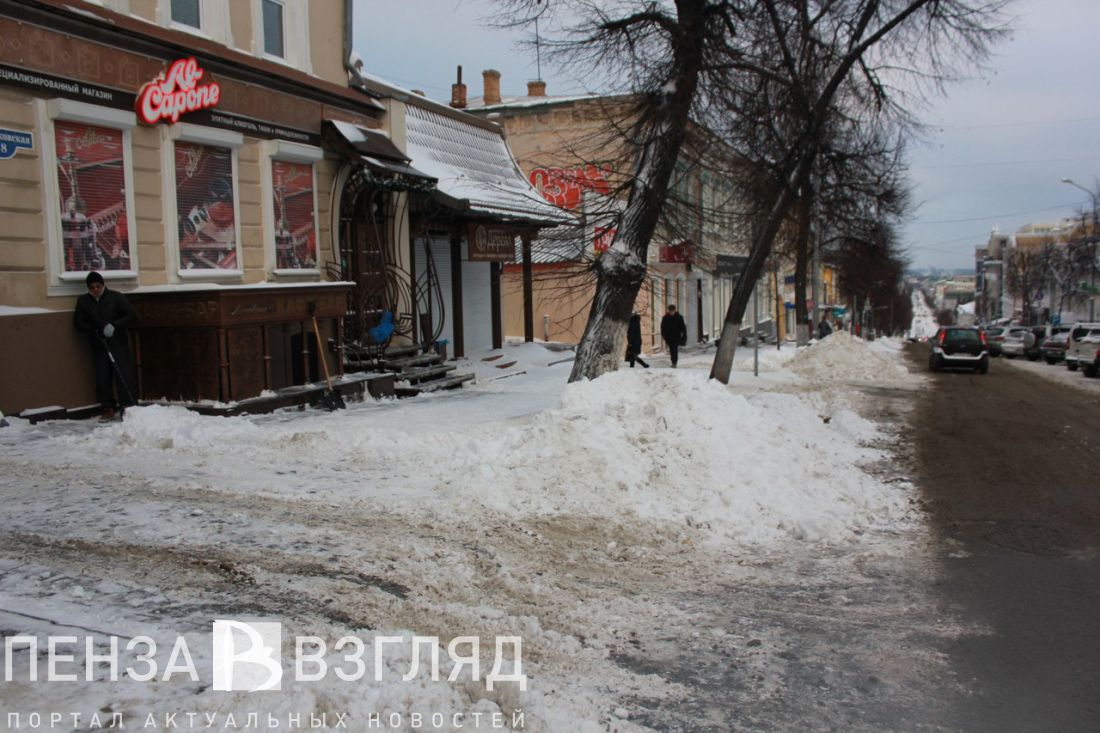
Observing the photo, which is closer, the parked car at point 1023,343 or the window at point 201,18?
the window at point 201,18

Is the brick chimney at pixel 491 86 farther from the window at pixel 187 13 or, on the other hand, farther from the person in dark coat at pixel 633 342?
the window at pixel 187 13

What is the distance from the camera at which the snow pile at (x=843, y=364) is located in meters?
23.8

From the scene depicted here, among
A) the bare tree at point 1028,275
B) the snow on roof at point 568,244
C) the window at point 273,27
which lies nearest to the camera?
the snow on roof at point 568,244

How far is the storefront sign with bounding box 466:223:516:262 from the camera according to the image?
18.9m

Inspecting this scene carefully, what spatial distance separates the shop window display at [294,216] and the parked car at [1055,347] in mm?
32187

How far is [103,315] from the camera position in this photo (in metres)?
9.91

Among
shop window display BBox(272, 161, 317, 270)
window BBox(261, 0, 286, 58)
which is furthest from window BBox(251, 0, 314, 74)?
shop window display BBox(272, 161, 317, 270)

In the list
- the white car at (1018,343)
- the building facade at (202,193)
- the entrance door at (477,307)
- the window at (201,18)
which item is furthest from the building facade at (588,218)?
the white car at (1018,343)

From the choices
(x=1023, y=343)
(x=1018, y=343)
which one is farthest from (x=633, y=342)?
(x=1018, y=343)

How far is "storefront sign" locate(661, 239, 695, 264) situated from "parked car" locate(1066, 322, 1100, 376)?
1301 cm

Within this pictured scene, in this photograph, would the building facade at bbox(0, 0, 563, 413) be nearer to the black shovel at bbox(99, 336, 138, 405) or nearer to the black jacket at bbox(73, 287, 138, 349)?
the black jacket at bbox(73, 287, 138, 349)

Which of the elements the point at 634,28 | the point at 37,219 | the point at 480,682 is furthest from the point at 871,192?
the point at 480,682

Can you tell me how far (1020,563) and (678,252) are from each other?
11.3 metres

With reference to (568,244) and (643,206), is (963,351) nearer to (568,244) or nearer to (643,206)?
(568,244)
